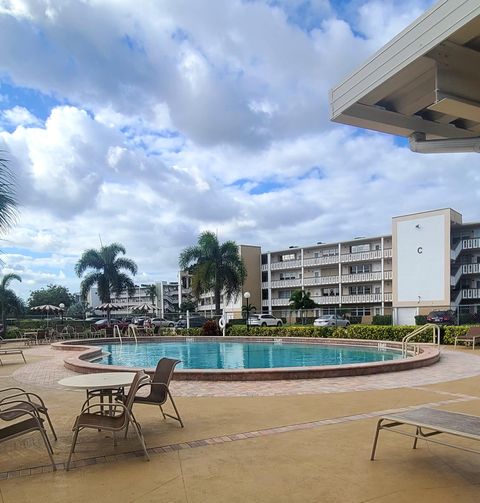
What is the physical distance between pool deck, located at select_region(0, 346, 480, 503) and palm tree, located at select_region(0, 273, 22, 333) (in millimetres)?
32295

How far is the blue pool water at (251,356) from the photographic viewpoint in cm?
1585

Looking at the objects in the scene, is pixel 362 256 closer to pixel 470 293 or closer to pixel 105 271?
pixel 470 293

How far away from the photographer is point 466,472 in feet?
14.5

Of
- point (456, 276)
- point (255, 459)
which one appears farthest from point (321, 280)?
point (255, 459)

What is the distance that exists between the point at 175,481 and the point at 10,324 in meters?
40.8

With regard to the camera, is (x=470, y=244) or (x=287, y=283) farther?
(x=287, y=283)

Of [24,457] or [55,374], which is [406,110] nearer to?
[24,457]

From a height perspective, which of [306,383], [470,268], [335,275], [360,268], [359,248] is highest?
[359,248]

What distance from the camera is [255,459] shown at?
4902 mm

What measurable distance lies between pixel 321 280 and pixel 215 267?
24265 millimetres

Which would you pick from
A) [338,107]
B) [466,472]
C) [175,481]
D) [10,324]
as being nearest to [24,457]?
[175,481]

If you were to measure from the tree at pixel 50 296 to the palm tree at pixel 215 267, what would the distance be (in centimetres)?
5835

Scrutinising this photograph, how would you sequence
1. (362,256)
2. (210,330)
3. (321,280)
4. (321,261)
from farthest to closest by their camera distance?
(321,261)
(321,280)
(362,256)
(210,330)

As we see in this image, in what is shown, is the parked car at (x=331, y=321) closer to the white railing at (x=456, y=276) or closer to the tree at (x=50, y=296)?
the white railing at (x=456, y=276)
